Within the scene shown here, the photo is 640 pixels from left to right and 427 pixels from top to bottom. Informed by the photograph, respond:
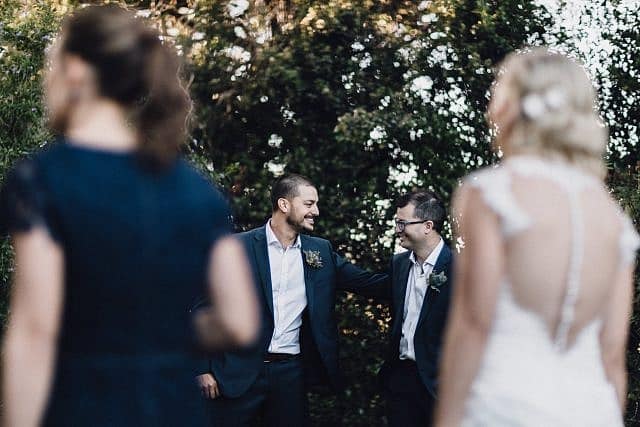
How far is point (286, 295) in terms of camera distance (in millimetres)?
5898

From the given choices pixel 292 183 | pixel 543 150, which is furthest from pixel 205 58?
pixel 543 150

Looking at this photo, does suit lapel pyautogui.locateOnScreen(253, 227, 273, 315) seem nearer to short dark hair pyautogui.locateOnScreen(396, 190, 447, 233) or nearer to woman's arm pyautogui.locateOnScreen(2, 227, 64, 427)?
short dark hair pyautogui.locateOnScreen(396, 190, 447, 233)

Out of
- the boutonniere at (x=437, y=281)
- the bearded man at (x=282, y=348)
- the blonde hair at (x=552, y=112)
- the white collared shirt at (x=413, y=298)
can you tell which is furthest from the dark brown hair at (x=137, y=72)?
the bearded man at (x=282, y=348)

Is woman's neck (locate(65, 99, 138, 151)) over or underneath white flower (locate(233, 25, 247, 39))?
underneath

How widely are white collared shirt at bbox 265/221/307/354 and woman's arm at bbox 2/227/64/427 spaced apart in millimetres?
3989

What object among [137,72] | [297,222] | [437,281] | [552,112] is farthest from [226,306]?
[297,222]

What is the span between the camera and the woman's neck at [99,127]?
6.46 feet

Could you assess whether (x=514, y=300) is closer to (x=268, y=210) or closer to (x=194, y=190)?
(x=194, y=190)

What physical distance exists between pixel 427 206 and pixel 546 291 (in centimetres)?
374

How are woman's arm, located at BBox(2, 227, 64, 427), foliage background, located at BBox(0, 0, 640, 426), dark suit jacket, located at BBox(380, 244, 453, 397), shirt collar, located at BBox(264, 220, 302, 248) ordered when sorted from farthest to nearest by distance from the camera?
foliage background, located at BBox(0, 0, 640, 426), shirt collar, located at BBox(264, 220, 302, 248), dark suit jacket, located at BBox(380, 244, 453, 397), woman's arm, located at BBox(2, 227, 64, 427)

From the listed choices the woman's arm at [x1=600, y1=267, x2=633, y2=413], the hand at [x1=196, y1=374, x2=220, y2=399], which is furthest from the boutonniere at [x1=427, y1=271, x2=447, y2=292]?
the woman's arm at [x1=600, y1=267, x2=633, y2=413]

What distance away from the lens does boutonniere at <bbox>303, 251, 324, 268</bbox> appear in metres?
5.95

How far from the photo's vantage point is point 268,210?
7.81 meters

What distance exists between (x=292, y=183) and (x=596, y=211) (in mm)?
4045
